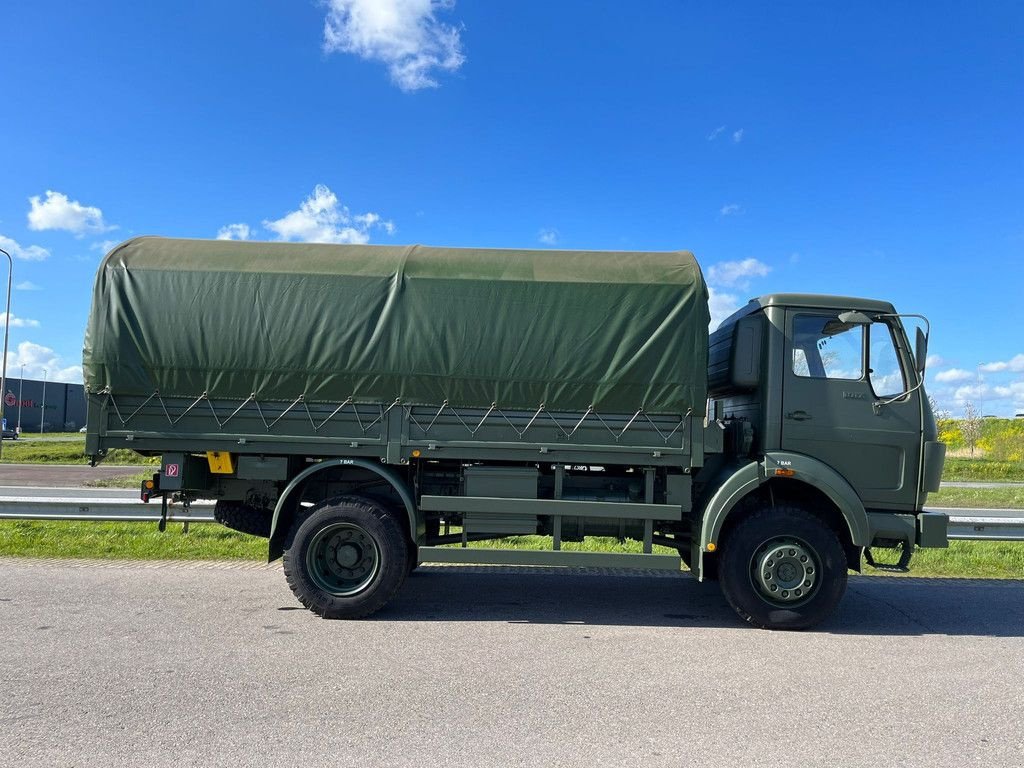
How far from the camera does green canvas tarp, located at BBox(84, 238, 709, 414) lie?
5.97 metres

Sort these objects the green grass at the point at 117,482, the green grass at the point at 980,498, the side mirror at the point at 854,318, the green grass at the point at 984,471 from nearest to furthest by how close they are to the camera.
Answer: the side mirror at the point at 854,318, the green grass at the point at 117,482, the green grass at the point at 980,498, the green grass at the point at 984,471

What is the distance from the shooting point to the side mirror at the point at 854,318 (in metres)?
5.92

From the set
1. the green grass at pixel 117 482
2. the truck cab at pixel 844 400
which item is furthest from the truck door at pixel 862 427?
the green grass at pixel 117 482

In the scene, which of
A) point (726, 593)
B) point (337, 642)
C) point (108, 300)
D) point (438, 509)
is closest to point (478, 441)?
point (438, 509)

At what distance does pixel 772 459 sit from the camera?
Answer: 589cm

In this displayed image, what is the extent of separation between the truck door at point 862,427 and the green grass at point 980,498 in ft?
41.5

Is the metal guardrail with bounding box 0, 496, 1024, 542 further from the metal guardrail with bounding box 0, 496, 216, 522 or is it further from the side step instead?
the side step

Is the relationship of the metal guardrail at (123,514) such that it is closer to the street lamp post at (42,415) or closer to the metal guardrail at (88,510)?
the metal guardrail at (88,510)

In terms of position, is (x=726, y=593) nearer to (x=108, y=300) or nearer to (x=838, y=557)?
(x=838, y=557)

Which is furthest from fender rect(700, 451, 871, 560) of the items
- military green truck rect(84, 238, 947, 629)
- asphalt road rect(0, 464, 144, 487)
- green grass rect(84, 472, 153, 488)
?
asphalt road rect(0, 464, 144, 487)

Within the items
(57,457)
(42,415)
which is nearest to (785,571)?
(57,457)

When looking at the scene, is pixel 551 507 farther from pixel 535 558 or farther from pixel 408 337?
pixel 408 337

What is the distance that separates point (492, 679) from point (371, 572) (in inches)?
75.3

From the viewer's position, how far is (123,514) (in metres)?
8.20
